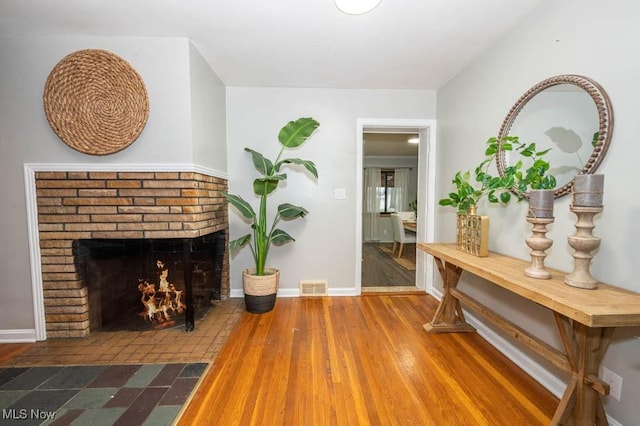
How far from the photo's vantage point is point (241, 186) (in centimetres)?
287

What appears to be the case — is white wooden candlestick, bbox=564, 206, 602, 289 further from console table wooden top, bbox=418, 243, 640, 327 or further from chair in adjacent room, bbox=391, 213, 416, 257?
chair in adjacent room, bbox=391, 213, 416, 257

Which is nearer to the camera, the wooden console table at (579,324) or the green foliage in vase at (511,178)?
the wooden console table at (579,324)

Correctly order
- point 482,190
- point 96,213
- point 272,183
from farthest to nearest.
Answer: point 272,183, point 96,213, point 482,190

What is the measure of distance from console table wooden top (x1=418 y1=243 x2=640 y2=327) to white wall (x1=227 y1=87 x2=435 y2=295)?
1558 millimetres

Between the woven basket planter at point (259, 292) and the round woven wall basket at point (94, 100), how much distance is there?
1.55m

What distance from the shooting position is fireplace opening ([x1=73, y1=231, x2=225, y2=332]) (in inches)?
83.1

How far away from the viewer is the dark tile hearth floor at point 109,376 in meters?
1.35

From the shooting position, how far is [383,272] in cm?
401

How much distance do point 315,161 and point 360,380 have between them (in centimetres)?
211

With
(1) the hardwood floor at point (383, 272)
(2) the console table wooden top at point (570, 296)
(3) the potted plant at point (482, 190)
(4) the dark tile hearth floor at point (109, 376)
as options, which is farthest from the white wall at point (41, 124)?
(1) the hardwood floor at point (383, 272)

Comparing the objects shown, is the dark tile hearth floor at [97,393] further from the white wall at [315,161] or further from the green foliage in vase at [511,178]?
the green foliage in vase at [511,178]

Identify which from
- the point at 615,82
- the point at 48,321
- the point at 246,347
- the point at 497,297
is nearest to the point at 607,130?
the point at 615,82

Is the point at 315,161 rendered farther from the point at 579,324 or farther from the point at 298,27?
the point at 579,324

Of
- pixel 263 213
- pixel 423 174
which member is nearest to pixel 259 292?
pixel 263 213
